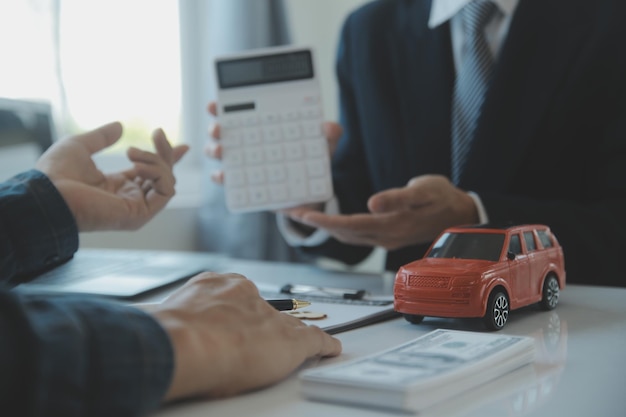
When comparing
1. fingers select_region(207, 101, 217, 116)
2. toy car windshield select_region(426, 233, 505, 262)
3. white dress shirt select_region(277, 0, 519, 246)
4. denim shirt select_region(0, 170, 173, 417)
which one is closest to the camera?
denim shirt select_region(0, 170, 173, 417)

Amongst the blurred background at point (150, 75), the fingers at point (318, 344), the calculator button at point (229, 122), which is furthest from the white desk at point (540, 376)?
the blurred background at point (150, 75)

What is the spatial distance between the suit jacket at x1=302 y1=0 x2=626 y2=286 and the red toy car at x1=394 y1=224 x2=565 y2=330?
26cm

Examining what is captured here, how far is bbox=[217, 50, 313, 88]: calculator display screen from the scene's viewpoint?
106 cm

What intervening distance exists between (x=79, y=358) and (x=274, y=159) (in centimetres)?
68

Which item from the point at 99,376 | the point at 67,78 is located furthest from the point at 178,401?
the point at 67,78

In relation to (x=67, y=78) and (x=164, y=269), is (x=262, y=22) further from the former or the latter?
(x=164, y=269)

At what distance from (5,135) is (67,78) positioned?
19.4 inches

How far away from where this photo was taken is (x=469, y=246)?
683 mm

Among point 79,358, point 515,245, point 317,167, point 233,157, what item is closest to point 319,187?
point 317,167

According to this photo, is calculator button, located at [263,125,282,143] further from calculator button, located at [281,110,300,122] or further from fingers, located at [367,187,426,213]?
fingers, located at [367,187,426,213]

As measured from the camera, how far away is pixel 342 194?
135 cm

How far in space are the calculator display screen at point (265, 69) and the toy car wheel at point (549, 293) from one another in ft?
1.67

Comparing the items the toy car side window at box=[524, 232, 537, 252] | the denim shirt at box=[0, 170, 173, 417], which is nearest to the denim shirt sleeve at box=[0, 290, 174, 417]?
the denim shirt at box=[0, 170, 173, 417]

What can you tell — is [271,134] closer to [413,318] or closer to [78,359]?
[413,318]
